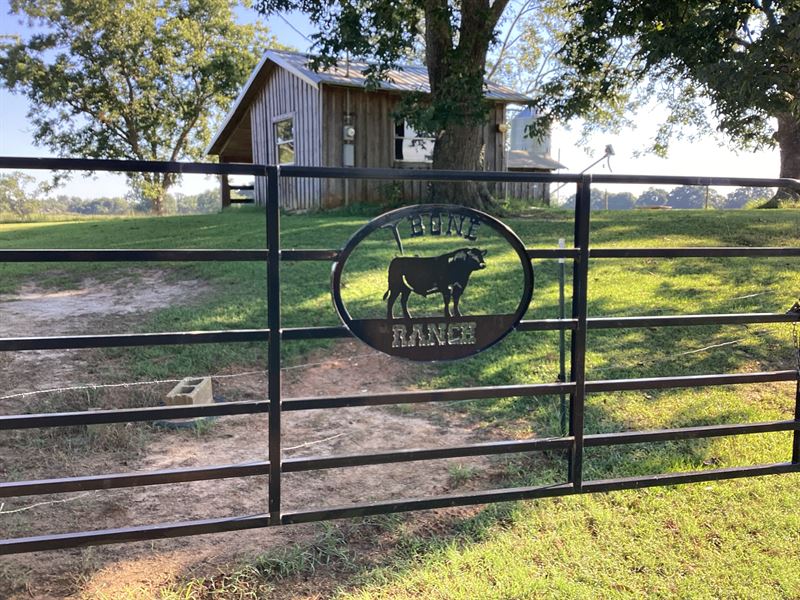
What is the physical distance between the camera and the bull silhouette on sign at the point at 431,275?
2.74 m

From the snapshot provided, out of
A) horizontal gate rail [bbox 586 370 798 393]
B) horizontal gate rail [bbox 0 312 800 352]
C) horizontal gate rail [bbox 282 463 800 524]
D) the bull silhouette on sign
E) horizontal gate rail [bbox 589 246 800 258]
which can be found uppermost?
horizontal gate rail [bbox 589 246 800 258]

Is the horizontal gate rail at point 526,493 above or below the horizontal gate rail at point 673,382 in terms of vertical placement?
below

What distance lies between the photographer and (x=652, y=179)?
2.96 metres

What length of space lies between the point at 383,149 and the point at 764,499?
13354 millimetres

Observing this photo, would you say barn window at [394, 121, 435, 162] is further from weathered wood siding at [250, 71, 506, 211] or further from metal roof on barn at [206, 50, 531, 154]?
metal roof on barn at [206, 50, 531, 154]

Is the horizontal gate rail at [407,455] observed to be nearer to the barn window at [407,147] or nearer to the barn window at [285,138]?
the barn window at [407,147]

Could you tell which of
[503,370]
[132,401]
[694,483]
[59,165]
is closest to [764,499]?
[694,483]

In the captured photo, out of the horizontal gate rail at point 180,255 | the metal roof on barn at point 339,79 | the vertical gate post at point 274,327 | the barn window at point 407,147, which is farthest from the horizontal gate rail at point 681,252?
the barn window at point 407,147

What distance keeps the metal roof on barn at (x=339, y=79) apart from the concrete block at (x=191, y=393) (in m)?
9.81

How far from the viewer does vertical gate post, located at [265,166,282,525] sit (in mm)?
2537

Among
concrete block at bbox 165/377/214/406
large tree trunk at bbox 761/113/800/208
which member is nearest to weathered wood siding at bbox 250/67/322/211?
concrete block at bbox 165/377/214/406

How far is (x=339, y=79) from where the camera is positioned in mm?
14539

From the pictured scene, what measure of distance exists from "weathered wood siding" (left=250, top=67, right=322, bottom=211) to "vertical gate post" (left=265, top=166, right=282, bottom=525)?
12.5 meters

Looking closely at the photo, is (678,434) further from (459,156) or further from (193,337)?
(459,156)
